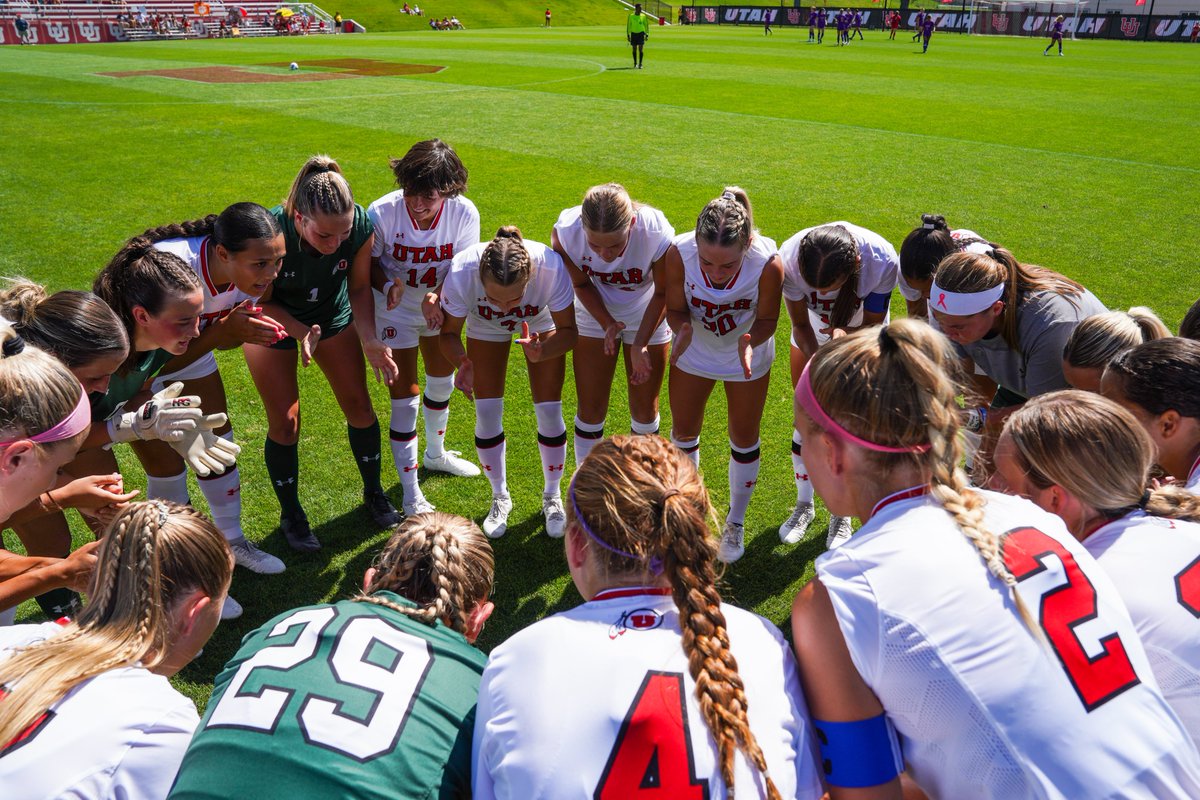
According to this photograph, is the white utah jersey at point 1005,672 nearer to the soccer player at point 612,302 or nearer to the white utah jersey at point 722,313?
the white utah jersey at point 722,313

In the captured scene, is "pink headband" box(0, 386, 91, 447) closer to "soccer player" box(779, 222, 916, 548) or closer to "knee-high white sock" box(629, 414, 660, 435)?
"knee-high white sock" box(629, 414, 660, 435)

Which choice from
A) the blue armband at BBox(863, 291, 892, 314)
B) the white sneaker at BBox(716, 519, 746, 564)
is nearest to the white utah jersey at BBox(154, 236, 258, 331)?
the white sneaker at BBox(716, 519, 746, 564)

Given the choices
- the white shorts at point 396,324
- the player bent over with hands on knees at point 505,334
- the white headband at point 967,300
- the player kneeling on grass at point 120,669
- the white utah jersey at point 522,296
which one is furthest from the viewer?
the white shorts at point 396,324

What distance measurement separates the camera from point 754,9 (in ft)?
181

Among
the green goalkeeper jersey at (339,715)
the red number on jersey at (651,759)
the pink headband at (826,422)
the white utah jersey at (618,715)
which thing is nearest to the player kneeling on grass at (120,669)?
the green goalkeeper jersey at (339,715)

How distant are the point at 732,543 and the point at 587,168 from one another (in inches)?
370

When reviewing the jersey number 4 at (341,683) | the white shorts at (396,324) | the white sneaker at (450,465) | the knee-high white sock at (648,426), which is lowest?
the white sneaker at (450,465)

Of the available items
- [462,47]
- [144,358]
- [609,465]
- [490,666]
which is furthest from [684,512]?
[462,47]

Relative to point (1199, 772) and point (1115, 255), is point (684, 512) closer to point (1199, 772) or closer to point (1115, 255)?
point (1199, 772)

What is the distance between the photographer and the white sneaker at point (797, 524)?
4.74 meters

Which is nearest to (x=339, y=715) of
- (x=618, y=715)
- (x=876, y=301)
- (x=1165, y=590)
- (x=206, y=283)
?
(x=618, y=715)

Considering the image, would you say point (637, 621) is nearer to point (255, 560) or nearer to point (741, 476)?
point (741, 476)

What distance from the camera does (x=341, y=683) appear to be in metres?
1.84

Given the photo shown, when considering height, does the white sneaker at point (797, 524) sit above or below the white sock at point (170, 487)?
below
